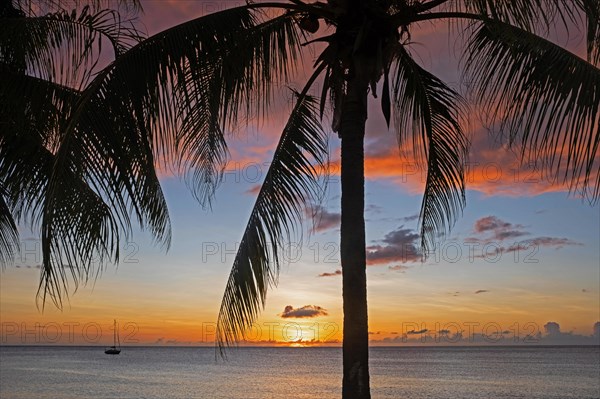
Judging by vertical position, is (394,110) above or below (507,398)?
above

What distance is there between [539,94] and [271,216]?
3087mm

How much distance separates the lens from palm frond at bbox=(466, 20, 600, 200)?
20.1 ft

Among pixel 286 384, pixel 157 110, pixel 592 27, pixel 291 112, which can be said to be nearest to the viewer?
pixel 592 27

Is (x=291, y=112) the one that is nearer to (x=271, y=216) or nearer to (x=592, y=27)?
(x=271, y=216)

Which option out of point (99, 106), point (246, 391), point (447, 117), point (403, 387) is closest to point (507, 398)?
point (403, 387)

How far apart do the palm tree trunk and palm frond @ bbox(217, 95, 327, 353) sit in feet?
3.04

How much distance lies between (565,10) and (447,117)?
3.23 metres

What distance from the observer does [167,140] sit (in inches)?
298

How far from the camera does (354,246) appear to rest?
755 centimetres

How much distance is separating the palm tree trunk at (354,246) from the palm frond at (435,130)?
5.63 ft

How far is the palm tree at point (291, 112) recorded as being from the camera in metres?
6.47

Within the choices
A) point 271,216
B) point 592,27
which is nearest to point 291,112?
point 271,216

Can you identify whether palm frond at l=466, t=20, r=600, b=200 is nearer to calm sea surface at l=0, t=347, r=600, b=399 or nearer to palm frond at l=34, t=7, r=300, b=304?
palm frond at l=34, t=7, r=300, b=304

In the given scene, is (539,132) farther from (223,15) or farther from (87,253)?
(87,253)
